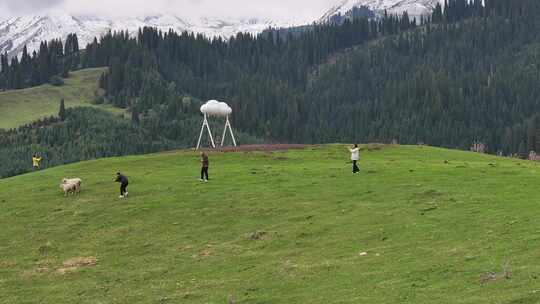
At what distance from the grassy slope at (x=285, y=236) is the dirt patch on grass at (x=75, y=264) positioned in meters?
0.59

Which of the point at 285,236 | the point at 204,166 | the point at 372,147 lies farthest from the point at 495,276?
the point at 372,147

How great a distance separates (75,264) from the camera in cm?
4516

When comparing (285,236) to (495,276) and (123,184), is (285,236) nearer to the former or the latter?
(495,276)

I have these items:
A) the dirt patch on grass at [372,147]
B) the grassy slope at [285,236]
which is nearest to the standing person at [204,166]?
the grassy slope at [285,236]

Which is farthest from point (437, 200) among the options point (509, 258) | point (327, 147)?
point (327, 147)

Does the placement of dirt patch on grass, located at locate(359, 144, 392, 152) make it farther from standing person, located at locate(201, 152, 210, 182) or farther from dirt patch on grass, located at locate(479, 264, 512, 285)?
dirt patch on grass, located at locate(479, 264, 512, 285)

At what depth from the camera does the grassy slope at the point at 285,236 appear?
34.6 m

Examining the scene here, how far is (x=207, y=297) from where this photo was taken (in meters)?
35.6

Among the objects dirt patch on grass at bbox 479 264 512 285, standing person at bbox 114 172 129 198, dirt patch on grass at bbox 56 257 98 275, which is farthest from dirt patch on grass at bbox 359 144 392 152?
dirt patch on grass at bbox 479 264 512 285

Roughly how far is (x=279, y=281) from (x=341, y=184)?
26.4 metres

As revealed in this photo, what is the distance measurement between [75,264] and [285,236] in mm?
12477

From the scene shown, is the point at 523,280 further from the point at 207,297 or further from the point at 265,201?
the point at 265,201

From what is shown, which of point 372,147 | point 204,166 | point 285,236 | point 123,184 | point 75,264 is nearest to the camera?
point 75,264

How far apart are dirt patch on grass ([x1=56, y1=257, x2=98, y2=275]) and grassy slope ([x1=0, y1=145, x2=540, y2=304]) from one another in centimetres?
59
